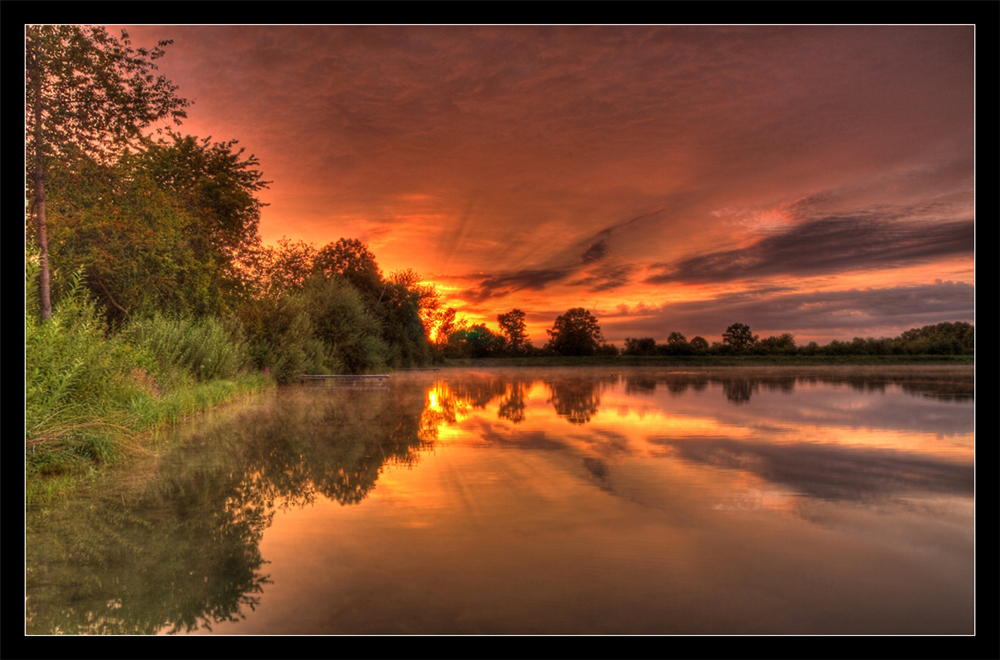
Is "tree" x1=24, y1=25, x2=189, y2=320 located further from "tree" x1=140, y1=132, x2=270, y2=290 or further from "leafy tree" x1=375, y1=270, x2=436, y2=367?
"leafy tree" x1=375, y1=270, x2=436, y2=367

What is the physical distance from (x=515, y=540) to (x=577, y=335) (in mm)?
65967

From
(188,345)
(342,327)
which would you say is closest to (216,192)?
(188,345)

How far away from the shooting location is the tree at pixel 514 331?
2950 inches

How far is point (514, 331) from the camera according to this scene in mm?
75812

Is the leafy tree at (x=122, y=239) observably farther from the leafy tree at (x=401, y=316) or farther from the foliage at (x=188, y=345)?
the leafy tree at (x=401, y=316)

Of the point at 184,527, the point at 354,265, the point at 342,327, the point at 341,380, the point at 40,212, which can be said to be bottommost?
the point at 341,380

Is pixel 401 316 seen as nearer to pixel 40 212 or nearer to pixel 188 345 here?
pixel 188 345

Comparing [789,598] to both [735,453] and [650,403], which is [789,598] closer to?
[735,453]

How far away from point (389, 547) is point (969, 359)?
66.8m

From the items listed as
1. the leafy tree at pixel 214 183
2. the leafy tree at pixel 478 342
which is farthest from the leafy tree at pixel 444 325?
the leafy tree at pixel 214 183

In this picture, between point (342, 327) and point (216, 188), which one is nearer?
point (216, 188)

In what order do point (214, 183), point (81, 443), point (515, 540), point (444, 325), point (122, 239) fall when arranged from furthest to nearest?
point (444, 325), point (214, 183), point (122, 239), point (81, 443), point (515, 540)
